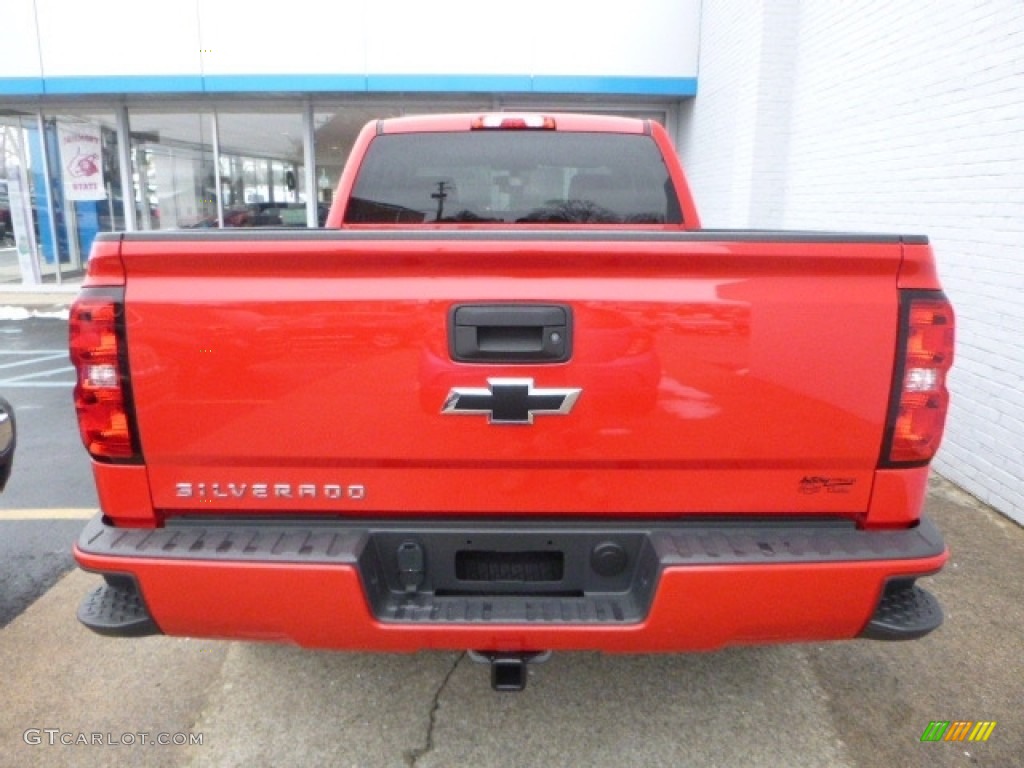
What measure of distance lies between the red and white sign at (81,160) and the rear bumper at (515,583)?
14.0 metres

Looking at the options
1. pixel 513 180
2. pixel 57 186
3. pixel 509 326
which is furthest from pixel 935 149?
pixel 57 186

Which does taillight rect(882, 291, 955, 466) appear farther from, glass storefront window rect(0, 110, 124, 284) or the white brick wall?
glass storefront window rect(0, 110, 124, 284)

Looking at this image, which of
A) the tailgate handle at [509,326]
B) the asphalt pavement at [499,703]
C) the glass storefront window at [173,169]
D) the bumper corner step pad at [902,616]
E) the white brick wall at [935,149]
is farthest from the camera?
the glass storefront window at [173,169]

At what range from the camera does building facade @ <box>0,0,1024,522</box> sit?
445 cm

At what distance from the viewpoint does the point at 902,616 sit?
6.61ft

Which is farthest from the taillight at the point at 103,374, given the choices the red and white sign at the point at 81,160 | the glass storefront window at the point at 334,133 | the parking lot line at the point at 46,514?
the red and white sign at the point at 81,160

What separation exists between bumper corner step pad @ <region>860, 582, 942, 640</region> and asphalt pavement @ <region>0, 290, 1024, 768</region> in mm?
678

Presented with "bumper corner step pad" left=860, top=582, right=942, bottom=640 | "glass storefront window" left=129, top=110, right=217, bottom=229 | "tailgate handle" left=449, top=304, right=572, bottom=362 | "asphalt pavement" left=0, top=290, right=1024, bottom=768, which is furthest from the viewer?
"glass storefront window" left=129, top=110, right=217, bottom=229

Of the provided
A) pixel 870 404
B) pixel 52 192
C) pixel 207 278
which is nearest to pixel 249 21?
pixel 52 192

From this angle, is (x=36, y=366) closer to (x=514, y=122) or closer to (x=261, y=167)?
(x=261, y=167)

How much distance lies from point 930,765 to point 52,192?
1611 centimetres

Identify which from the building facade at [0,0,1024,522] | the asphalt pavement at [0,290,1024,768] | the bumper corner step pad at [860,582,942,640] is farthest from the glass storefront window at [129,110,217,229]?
the bumper corner step pad at [860,582,942,640]

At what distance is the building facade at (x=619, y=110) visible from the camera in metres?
4.45

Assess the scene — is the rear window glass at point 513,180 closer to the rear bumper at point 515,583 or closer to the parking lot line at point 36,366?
the rear bumper at point 515,583
